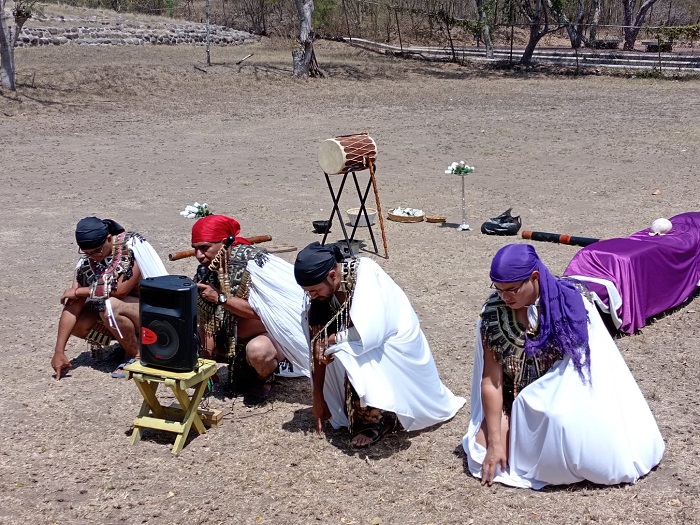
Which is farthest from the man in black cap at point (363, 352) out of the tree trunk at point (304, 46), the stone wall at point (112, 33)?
the stone wall at point (112, 33)

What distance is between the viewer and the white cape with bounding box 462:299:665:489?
3771 millimetres

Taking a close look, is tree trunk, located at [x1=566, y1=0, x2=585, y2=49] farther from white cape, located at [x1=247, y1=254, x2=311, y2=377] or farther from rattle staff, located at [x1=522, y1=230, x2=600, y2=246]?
white cape, located at [x1=247, y1=254, x2=311, y2=377]

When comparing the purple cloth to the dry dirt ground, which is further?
the purple cloth

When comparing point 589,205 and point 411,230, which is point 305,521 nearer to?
point 411,230

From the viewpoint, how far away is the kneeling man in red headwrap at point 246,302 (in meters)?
4.81

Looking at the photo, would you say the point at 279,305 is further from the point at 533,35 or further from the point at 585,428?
the point at 533,35

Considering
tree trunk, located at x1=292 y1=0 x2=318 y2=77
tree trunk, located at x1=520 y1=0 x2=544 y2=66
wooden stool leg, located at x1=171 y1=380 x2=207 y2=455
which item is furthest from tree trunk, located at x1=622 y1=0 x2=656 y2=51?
wooden stool leg, located at x1=171 y1=380 x2=207 y2=455

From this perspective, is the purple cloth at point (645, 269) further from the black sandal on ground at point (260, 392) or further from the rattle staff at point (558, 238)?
the black sandal on ground at point (260, 392)

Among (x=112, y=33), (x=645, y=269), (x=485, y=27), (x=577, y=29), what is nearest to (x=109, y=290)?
(x=645, y=269)

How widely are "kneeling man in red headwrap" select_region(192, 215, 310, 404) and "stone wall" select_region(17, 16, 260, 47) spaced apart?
22649 millimetres

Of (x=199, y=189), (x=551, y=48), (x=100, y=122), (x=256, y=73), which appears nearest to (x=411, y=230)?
(x=199, y=189)

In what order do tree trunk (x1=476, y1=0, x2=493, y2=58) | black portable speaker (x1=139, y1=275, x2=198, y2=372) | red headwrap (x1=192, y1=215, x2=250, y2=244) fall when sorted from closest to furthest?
black portable speaker (x1=139, y1=275, x2=198, y2=372)
red headwrap (x1=192, y1=215, x2=250, y2=244)
tree trunk (x1=476, y1=0, x2=493, y2=58)

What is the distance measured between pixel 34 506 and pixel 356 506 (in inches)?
60.8

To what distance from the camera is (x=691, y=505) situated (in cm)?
368
